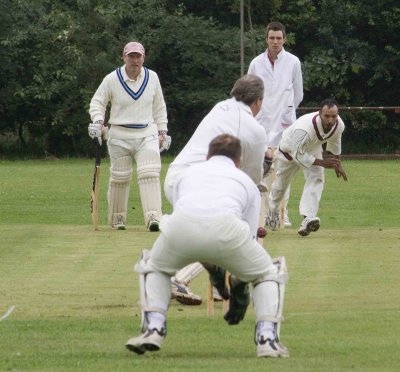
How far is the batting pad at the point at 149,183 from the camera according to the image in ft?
50.1

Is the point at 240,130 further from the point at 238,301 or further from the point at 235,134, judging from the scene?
the point at 238,301

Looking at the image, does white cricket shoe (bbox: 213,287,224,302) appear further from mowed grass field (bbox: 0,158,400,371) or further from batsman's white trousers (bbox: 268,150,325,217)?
batsman's white trousers (bbox: 268,150,325,217)

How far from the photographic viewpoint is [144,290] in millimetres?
7500

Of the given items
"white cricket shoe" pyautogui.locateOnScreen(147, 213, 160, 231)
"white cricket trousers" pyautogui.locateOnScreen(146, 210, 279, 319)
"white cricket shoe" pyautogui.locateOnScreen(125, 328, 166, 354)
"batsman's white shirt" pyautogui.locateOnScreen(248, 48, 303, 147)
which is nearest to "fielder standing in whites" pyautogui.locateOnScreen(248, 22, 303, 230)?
"batsman's white shirt" pyautogui.locateOnScreen(248, 48, 303, 147)

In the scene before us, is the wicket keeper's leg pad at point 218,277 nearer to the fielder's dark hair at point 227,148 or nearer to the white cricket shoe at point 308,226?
the fielder's dark hair at point 227,148

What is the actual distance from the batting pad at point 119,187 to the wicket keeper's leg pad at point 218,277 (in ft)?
23.6

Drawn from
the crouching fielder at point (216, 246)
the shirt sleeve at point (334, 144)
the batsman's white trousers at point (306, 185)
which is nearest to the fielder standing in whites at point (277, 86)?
the batsman's white trousers at point (306, 185)

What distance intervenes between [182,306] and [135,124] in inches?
227

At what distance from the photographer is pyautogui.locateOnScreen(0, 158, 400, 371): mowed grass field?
7301 mm

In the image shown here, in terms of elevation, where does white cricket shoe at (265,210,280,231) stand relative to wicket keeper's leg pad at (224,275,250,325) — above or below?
below

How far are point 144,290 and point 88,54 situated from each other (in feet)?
108

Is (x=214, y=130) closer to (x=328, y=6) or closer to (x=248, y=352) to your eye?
(x=248, y=352)

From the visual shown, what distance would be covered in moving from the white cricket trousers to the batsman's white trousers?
7.44 meters

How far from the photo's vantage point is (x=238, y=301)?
789 cm
